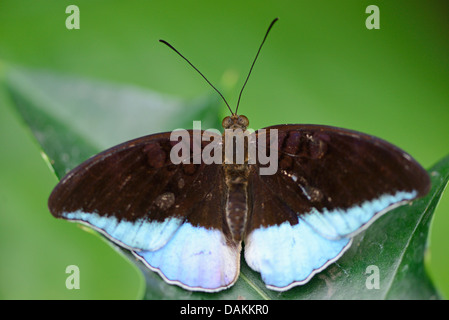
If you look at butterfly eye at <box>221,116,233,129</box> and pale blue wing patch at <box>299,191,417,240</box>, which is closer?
pale blue wing patch at <box>299,191,417,240</box>

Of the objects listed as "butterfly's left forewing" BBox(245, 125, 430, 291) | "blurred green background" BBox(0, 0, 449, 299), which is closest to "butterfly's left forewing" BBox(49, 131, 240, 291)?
"butterfly's left forewing" BBox(245, 125, 430, 291)

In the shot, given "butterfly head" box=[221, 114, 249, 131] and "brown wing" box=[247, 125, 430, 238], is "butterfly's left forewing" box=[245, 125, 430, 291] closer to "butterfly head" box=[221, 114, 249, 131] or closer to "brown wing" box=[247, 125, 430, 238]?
"brown wing" box=[247, 125, 430, 238]

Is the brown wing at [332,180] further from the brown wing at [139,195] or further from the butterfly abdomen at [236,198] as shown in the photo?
the brown wing at [139,195]

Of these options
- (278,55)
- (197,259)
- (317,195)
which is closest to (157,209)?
(197,259)

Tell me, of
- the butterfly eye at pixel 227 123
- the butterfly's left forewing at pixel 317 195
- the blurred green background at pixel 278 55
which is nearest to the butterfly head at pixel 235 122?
the butterfly eye at pixel 227 123

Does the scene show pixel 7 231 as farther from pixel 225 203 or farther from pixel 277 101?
pixel 277 101

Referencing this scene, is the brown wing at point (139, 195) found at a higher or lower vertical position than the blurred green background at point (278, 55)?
lower
